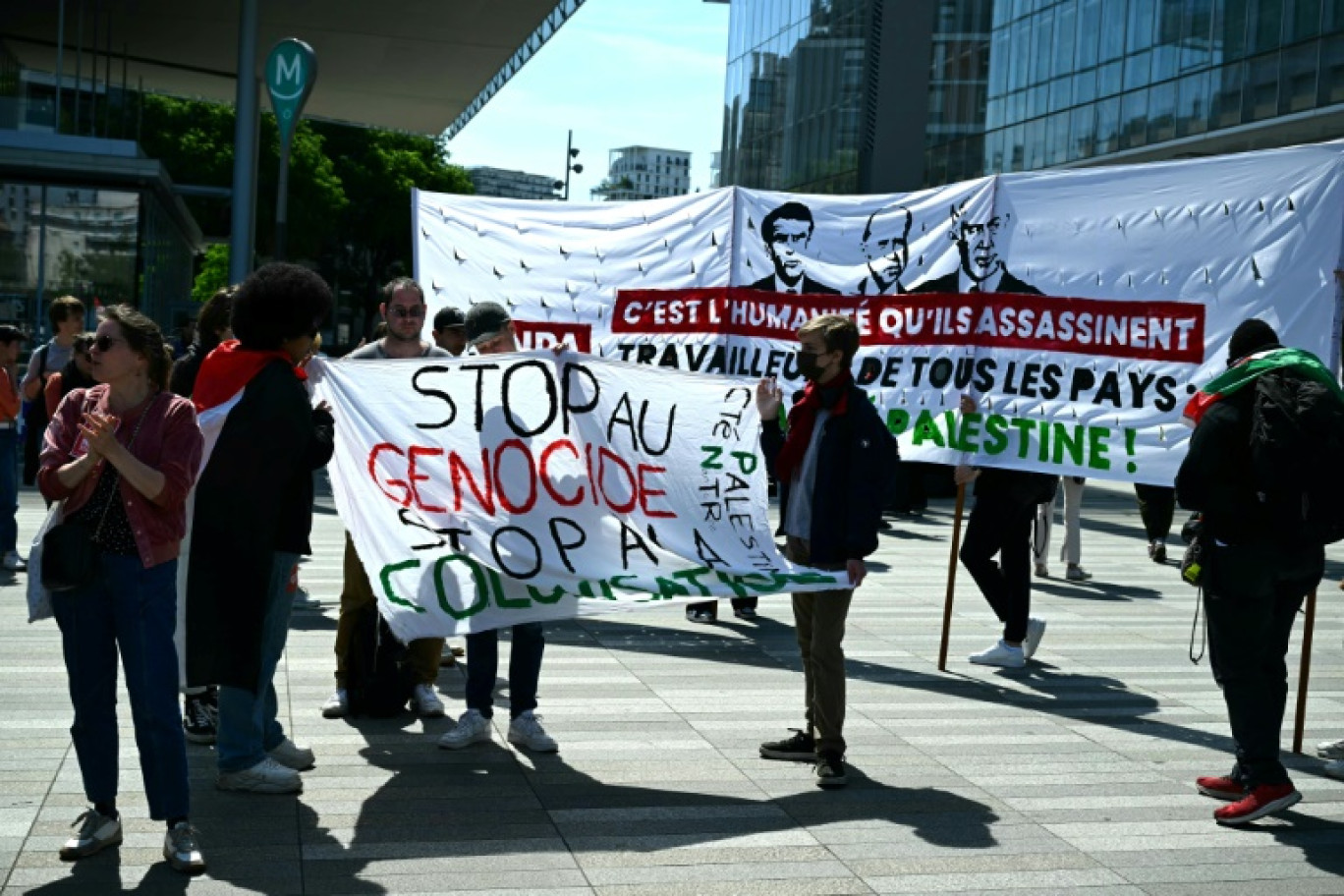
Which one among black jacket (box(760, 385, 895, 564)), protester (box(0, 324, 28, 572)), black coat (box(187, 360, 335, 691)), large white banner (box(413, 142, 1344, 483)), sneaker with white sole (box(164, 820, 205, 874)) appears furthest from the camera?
protester (box(0, 324, 28, 572))

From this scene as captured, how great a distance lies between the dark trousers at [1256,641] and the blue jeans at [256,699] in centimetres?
358

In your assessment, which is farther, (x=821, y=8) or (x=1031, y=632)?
(x=821, y=8)

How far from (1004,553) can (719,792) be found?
11.8 feet

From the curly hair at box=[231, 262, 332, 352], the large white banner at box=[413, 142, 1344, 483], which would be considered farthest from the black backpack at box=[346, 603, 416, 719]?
the large white banner at box=[413, 142, 1344, 483]

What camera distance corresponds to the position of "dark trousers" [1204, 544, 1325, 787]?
21.0 feet

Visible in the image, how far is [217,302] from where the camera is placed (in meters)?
7.19

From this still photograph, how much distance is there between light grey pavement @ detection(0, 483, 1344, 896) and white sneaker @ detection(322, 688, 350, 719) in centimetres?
9

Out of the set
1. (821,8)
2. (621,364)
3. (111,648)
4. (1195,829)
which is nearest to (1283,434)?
(1195,829)

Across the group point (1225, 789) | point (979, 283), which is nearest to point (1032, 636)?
point (979, 283)

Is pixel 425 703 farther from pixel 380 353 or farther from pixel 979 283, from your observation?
pixel 979 283

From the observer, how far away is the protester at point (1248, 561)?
21.0 feet

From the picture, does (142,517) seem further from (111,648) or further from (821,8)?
(821,8)

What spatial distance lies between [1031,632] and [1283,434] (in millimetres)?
3580

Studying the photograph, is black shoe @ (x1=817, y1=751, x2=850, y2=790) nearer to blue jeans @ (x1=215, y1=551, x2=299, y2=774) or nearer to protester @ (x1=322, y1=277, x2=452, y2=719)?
protester @ (x1=322, y1=277, x2=452, y2=719)
